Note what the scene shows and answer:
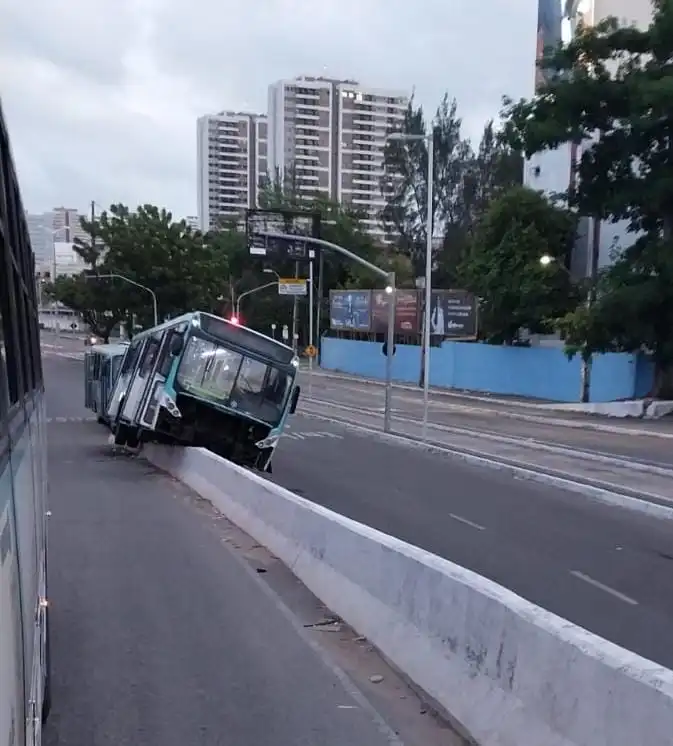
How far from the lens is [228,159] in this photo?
578 ft

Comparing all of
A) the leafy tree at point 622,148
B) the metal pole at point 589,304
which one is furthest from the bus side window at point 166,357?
the metal pole at point 589,304

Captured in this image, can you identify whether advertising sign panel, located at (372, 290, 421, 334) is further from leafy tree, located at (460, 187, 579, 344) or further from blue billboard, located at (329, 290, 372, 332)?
leafy tree, located at (460, 187, 579, 344)

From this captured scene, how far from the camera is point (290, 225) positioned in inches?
2697

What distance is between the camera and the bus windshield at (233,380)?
20.3 m

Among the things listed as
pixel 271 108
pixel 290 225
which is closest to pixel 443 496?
pixel 290 225

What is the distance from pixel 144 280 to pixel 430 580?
2776 inches

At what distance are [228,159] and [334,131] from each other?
75.5 ft

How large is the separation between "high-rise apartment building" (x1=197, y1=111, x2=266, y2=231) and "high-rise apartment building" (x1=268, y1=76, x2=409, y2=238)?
13754 mm

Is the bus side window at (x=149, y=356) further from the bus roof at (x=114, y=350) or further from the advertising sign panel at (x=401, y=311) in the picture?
the advertising sign panel at (x=401, y=311)

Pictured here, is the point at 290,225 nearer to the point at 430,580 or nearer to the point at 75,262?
the point at 430,580

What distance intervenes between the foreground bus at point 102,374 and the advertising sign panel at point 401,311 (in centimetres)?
3589

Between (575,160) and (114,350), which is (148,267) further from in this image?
(114,350)

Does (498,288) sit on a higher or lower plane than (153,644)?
higher

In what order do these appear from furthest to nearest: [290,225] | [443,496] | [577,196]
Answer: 1. [290,225]
2. [577,196]
3. [443,496]
